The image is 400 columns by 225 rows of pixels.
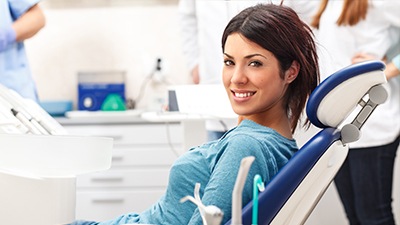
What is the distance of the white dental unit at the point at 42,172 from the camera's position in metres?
1.08

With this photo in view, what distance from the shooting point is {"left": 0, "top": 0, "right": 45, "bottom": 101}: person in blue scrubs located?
2041 mm

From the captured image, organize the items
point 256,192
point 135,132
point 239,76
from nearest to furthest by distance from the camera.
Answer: point 256,192
point 239,76
point 135,132

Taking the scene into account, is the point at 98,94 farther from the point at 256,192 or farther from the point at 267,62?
the point at 256,192

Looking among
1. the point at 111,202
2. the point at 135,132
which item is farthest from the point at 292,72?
the point at 111,202

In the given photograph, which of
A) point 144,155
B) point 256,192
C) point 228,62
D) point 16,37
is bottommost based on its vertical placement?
point 256,192

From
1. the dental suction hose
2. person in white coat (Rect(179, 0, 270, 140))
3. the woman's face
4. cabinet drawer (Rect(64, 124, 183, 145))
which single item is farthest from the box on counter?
the dental suction hose

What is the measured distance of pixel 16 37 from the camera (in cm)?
207

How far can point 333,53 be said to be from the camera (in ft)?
7.17

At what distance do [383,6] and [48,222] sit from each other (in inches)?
58.1

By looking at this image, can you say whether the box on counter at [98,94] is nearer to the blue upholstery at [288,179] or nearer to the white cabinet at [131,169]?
the white cabinet at [131,169]

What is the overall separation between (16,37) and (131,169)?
1408mm

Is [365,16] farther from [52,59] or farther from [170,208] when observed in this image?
[52,59]

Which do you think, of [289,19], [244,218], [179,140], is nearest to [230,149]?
[244,218]

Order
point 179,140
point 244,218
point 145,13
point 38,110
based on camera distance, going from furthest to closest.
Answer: point 145,13 → point 179,140 → point 38,110 → point 244,218
